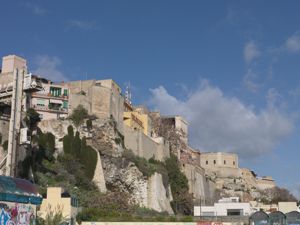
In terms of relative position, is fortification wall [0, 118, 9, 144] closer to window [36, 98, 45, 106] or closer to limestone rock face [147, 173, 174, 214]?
window [36, 98, 45, 106]

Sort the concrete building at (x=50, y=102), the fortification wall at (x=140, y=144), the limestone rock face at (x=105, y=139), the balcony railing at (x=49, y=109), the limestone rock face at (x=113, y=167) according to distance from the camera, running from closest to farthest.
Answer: the limestone rock face at (x=113, y=167), the limestone rock face at (x=105, y=139), the concrete building at (x=50, y=102), the balcony railing at (x=49, y=109), the fortification wall at (x=140, y=144)

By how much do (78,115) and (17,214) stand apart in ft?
138

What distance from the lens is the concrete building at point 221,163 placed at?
128 metres

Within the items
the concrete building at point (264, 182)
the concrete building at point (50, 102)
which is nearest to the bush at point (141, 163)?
the concrete building at point (50, 102)

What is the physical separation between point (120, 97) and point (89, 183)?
2047 centimetres

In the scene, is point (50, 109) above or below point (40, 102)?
below

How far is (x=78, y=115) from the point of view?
2653 inches

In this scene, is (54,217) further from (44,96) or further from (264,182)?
(264,182)

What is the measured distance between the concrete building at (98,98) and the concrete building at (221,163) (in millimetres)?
56332

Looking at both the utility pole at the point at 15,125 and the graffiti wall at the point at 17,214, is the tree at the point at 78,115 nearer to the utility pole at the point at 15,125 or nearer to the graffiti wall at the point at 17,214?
the utility pole at the point at 15,125

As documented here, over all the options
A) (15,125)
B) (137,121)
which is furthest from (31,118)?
(137,121)

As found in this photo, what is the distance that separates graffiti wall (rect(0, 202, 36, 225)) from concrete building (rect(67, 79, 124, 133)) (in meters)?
42.2

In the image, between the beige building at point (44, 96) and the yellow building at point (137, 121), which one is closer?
the beige building at point (44, 96)

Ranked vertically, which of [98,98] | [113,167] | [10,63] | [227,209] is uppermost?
[10,63]
